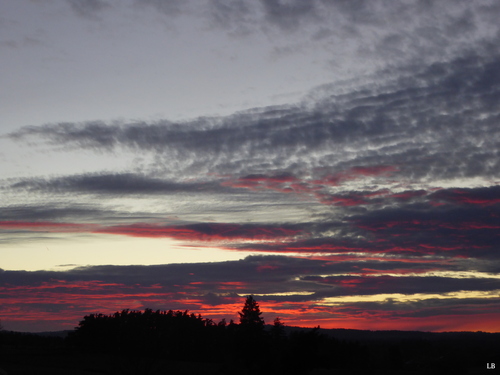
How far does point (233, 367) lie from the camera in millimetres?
50219

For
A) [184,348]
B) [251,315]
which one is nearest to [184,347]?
[184,348]

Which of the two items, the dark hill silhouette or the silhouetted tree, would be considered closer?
the dark hill silhouette

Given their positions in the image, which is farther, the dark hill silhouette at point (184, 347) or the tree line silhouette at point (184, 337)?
the tree line silhouette at point (184, 337)

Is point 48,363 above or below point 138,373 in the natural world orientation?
below

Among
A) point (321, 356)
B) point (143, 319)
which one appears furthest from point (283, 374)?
point (143, 319)

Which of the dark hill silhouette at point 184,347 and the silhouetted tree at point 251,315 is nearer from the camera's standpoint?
the dark hill silhouette at point 184,347

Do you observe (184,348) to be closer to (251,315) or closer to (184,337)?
(184,337)

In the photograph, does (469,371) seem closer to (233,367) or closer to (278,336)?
(233,367)

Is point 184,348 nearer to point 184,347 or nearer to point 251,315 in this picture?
point 184,347

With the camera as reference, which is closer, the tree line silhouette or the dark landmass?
the dark landmass

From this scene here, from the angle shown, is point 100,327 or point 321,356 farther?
point 100,327

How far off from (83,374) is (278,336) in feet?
167

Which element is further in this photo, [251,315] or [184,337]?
[184,337]

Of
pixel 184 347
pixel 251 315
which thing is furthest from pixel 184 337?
pixel 251 315
